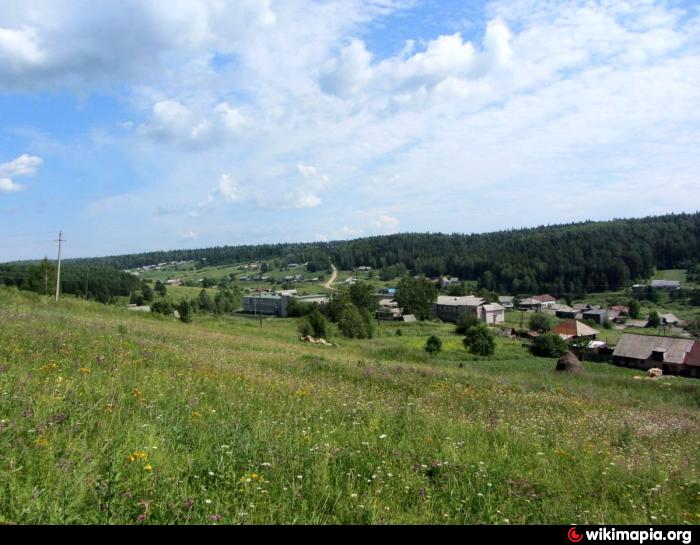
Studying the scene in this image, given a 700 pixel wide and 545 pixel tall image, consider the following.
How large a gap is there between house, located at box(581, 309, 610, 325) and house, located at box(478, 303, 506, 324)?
55.9 ft

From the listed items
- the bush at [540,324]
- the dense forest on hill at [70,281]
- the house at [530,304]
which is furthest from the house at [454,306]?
the dense forest on hill at [70,281]

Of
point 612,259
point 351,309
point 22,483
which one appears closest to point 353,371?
point 22,483

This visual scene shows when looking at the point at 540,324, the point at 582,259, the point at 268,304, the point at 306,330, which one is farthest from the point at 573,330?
the point at 268,304

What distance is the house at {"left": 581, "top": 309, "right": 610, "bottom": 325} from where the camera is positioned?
97000 mm

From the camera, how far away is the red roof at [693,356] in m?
52.9

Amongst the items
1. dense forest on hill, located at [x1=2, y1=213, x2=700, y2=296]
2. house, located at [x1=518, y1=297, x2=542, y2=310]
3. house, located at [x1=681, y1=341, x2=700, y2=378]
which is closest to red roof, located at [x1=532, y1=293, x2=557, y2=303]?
house, located at [x1=518, y1=297, x2=542, y2=310]

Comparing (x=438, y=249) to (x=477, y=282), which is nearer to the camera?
(x=477, y=282)

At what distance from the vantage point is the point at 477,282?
150250mm

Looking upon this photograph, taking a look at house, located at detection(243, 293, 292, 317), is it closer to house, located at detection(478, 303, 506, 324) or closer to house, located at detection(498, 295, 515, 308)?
house, located at detection(478, 303, 506, 324)

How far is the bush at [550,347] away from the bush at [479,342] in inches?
289

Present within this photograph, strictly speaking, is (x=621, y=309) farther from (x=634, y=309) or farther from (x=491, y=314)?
(x=491, y=314)
